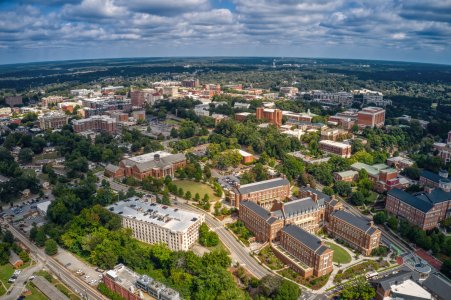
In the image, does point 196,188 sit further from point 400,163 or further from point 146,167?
point 400,163

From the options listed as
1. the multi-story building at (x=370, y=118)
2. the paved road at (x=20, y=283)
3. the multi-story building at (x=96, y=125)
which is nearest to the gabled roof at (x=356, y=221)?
the paved road at (x=20, y=283)

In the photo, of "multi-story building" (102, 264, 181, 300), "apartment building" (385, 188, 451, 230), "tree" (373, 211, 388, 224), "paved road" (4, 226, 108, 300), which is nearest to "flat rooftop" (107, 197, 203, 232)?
"multi-story building" (102, 264, 181, 300)

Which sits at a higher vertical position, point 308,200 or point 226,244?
point 308,200

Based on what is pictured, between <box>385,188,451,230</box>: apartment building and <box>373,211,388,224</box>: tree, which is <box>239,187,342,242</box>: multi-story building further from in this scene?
<box>385,188,451,230</box>: apartment building

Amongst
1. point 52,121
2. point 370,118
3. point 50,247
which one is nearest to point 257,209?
point 50,247

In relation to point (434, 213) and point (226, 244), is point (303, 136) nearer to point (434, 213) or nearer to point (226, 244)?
point (434, 213)

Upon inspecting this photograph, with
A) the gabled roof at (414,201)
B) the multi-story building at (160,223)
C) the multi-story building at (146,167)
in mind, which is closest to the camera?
the multi-story building at (160,223)

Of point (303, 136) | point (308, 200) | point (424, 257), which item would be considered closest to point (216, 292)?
point (308, 200)

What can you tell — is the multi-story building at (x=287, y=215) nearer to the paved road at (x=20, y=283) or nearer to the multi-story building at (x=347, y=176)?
the multi-story building at (x=347, y=176)
